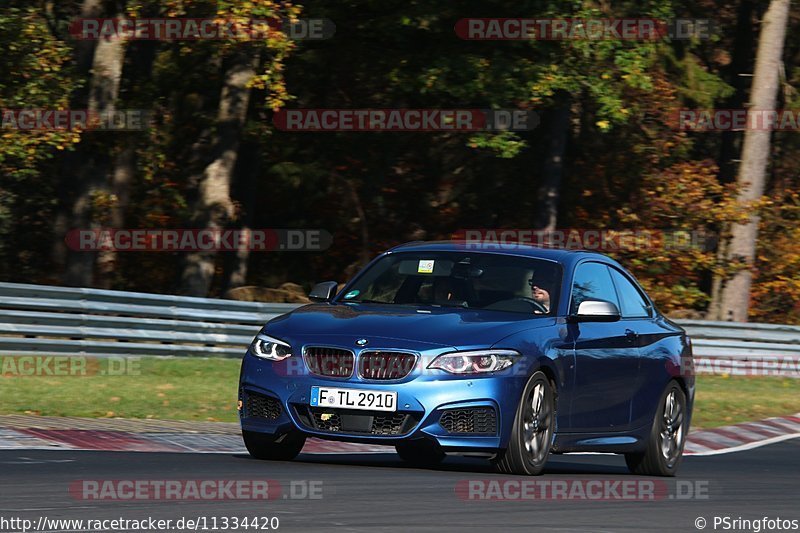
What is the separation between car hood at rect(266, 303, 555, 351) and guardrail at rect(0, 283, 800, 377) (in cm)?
939

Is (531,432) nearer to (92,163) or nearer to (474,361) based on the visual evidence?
(474,361)

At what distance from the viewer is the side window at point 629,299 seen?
1270 centimetres

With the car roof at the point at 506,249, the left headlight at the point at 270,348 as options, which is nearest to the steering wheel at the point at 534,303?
the car roof at the point at 506,249

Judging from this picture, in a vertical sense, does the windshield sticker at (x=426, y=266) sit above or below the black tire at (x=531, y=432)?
above

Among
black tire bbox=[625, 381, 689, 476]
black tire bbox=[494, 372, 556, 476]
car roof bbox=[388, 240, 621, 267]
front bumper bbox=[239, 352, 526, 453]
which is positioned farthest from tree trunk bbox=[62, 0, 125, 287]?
black tire bbox=[494, 372, 556, 476]

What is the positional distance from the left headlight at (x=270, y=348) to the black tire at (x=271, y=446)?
560 millimetres

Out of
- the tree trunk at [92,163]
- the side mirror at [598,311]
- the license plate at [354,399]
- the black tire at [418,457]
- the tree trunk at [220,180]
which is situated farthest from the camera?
the tree trunk at [220,180]

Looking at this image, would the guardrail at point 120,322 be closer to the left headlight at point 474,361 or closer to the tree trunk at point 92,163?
the tree trunk at point 92,163

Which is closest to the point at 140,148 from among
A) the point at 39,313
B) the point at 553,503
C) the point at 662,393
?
the point at 39,313

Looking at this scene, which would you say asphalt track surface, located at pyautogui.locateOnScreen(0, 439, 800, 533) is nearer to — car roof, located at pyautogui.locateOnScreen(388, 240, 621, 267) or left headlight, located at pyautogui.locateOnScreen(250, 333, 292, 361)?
left headlight, located at pyautogui.locateOnScreen(250, 333, 292, 361)

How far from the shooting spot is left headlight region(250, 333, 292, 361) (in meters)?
10.6

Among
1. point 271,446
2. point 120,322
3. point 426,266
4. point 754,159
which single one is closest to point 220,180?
point 120,322

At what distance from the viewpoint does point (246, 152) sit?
34281mm

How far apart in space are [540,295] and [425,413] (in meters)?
1.67
